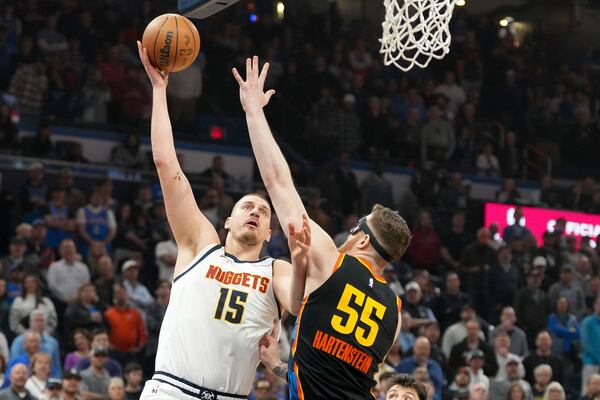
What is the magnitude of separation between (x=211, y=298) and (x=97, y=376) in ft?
19.5

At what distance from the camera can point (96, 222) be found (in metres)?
15.2

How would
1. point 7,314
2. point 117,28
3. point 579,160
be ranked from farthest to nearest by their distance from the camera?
point 579,160 → point 117,28 → point 7,314

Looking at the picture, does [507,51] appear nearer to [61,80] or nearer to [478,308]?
[478,308]

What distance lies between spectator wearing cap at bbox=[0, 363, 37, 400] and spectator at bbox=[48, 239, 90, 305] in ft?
8.31

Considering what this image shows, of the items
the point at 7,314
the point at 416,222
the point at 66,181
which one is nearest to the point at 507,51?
the point at 416,222

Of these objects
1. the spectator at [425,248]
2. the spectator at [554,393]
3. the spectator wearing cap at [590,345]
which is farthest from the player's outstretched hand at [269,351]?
the spectator at [425,248]

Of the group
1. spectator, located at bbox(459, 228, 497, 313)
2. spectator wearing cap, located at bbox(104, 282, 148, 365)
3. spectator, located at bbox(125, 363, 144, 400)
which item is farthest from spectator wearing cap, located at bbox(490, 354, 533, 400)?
spectator, located at bbox(125, 363, 144, 400)

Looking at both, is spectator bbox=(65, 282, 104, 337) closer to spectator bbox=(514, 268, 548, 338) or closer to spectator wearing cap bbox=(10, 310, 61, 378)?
spectator wearing cap bbox=(10, 310, 61, 378)

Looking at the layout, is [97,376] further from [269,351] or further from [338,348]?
[338,348]

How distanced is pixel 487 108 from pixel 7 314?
41.0ft

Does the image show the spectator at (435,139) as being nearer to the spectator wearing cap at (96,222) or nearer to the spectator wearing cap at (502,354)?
the spectator wearing cap at (502,354)

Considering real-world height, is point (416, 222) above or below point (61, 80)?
below

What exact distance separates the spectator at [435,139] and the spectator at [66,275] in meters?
8.22

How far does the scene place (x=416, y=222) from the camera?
60.6 ft
